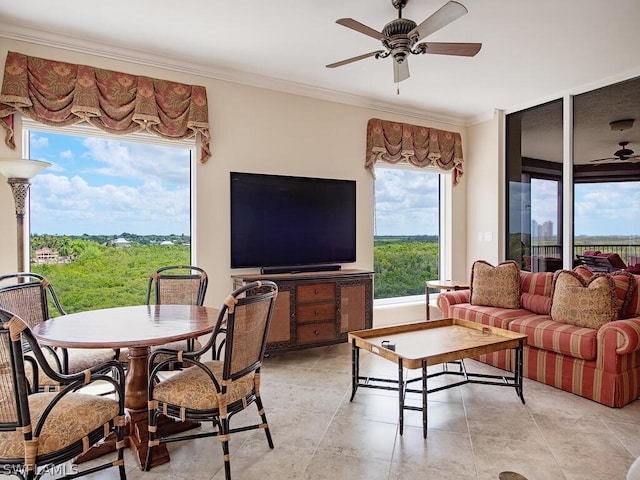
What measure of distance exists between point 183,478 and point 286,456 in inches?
21.8

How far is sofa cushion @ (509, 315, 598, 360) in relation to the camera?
2982 millimetres

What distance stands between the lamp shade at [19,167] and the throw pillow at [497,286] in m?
4.00

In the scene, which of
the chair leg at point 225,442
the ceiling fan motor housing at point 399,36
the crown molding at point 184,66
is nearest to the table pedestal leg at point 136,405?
the chair leg at point 225,442

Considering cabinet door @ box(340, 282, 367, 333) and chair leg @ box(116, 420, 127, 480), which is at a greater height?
cabinet door @ box(340, 282, 367, 333)

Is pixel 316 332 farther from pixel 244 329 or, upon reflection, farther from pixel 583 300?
pixel 583 300

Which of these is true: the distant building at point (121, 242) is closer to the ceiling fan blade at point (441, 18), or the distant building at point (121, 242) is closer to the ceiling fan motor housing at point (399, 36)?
the ceiling fan motor housing at point (399, 36)

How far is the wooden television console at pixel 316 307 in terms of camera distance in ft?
12.5

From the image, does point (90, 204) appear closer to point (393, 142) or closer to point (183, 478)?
point (183, 478)

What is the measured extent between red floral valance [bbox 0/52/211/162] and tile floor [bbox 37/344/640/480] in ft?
8.29

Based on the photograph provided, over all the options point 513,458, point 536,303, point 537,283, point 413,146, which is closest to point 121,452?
point 513,458

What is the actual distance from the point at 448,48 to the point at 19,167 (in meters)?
3.07

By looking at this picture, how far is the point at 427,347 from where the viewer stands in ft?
9.25

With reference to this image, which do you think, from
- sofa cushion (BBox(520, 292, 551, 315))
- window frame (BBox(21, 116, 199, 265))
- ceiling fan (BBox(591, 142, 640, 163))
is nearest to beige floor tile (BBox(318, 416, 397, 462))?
sofa cushion (BBox(520, 292, 551, 315))

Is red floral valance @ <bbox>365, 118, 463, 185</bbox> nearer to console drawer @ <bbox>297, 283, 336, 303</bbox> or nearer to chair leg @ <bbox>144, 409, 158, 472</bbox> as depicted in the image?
console drawer @ <bbox>297, 283, 336, 303</bbox>
